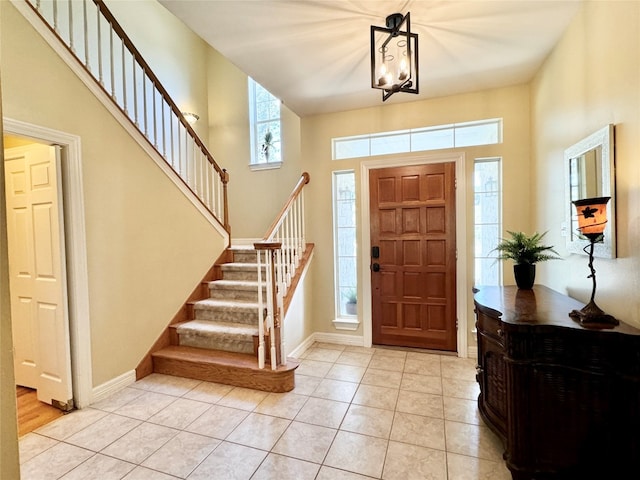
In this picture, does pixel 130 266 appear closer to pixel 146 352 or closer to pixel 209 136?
pixel 146 352

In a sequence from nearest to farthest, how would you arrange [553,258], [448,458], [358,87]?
[448,458] < [553,258] < [358,87]

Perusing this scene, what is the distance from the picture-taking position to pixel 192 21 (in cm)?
211

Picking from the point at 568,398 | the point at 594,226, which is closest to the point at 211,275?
the point at 568,398

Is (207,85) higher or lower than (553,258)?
higher

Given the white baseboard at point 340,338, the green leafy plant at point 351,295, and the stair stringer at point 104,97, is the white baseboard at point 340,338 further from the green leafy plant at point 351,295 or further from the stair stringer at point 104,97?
the stair stringer at point 104,97

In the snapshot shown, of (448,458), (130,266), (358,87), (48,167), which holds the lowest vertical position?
(448,458)

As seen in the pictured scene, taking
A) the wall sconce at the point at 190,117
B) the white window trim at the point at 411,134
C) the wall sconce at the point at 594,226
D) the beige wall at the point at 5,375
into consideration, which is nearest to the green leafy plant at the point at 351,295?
Result: the white window trim at the point at 411,134

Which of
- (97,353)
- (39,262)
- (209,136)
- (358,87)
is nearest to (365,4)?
(358,87)

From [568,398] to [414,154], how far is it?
2569 millimetres

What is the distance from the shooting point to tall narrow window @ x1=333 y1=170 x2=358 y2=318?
3783 mm

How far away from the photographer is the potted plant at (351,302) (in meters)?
3.79

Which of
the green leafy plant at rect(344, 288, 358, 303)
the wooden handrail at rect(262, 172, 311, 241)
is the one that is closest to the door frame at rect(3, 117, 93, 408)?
the wooden handrail at rect(262, 172, 311, 241)

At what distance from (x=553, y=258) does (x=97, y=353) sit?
3714mm

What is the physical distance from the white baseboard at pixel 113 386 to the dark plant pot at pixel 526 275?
3.43m
